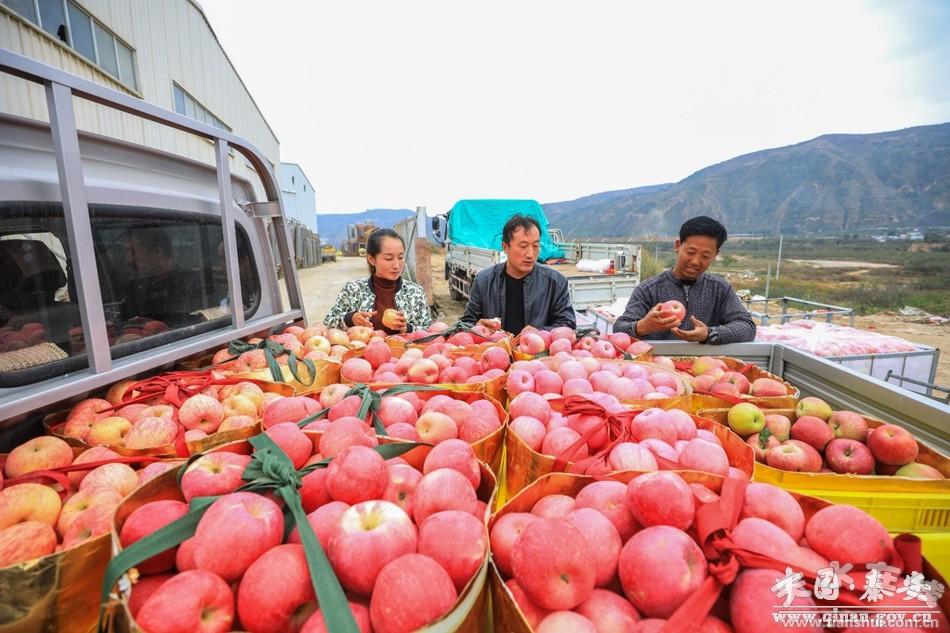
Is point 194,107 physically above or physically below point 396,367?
above

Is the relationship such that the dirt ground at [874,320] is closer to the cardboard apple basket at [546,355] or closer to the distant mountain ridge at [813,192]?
the cardboard apple basket at [546,355]

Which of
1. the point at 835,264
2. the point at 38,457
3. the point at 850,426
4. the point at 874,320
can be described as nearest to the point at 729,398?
the point at 850,426

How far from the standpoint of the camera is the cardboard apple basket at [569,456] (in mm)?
1552

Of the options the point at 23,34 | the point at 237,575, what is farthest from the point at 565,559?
the point at 23,34

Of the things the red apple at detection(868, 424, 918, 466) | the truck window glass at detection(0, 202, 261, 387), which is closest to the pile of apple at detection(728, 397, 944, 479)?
the red apple at detection(868, 424, 918, 466)

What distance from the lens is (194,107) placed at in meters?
17.2

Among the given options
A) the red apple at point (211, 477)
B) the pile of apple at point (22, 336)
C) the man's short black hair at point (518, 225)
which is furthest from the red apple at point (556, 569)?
the man's short black hair at point (518, 225)

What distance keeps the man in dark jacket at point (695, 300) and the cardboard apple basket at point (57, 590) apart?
3.27 metres

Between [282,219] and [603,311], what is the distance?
6.18 meters

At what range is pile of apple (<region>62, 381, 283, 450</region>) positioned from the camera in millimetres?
1805

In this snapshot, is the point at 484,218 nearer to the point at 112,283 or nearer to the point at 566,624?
the point at 112,283

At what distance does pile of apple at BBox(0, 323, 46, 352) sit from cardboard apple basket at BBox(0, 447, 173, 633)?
1146 mm

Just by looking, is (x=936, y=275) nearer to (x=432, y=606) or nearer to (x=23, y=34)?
(x=432, y=606)

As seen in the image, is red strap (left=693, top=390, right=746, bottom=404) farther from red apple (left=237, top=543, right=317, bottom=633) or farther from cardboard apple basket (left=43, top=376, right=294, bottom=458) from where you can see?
cardboard apple basket (left=43, top=376, right=294, bottom=458)
